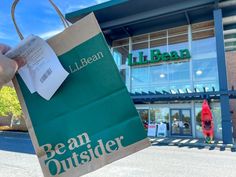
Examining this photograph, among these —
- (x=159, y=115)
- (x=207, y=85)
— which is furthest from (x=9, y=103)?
(x=207, y=85)

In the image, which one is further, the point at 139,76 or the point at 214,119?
the point at 139,76

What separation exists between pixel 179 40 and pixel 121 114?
59.0 ft

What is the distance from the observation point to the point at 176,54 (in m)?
17.2

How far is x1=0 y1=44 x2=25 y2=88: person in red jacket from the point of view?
3.31 feet

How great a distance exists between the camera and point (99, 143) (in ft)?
3.54

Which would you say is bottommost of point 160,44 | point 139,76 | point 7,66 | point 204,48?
point 7,66

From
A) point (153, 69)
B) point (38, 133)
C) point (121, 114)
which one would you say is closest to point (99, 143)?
point (121, 114)

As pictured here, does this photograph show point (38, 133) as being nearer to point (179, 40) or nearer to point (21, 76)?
point (21, 76)

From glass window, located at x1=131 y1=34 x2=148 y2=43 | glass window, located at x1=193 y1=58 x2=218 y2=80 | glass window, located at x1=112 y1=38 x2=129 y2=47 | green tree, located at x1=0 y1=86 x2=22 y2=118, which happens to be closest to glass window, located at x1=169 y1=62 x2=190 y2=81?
glass window, located at x1=193 y1=58 x2=218 y2=80

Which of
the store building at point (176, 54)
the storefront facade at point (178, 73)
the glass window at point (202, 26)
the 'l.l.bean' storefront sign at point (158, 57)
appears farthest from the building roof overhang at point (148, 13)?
the 'l.l.bean' storefront sign at point (158, 57)

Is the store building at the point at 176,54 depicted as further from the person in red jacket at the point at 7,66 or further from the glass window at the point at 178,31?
the person in red jacket at the point at 7,66

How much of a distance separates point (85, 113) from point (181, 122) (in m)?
16.3

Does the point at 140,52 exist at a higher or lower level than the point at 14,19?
higher

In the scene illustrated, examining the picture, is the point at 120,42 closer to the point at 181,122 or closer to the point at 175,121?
the point at 175,121
